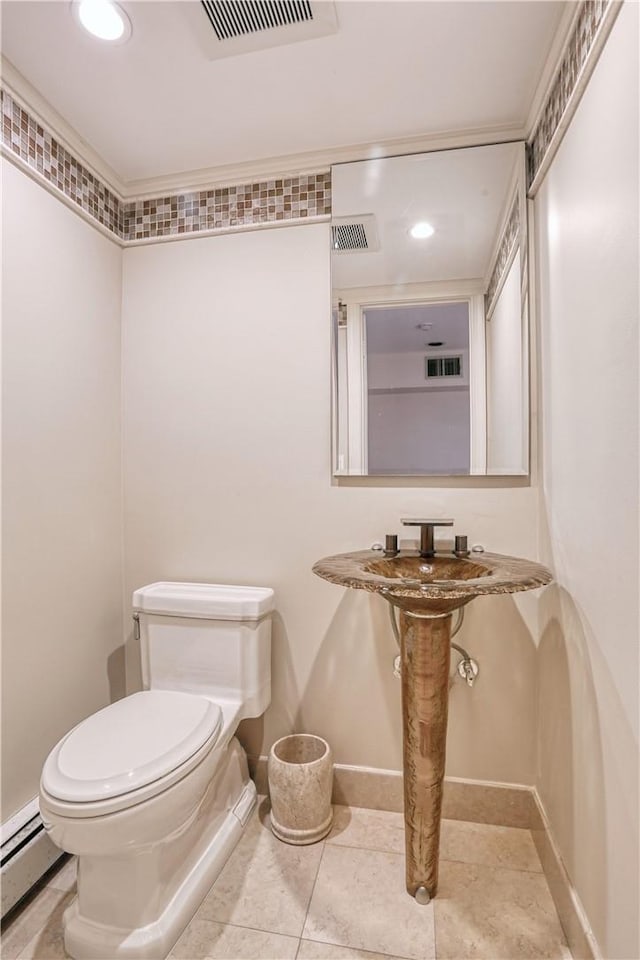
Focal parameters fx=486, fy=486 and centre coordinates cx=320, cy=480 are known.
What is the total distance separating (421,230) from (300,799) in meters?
1.92

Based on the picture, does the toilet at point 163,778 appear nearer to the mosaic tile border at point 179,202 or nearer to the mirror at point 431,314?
the mirror at point 431,314

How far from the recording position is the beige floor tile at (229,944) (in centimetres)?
118

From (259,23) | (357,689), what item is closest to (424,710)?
(357,689)

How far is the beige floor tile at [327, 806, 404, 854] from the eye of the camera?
5.08 feet

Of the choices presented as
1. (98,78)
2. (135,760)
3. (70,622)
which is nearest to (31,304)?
(98,78)

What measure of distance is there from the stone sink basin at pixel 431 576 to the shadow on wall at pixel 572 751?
0.19 m

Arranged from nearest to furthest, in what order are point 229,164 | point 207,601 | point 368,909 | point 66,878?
point 368,909, point 66,878, point 207,601, point 229,164

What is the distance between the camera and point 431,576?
1.50 meters

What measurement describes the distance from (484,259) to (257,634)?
4.87 ft

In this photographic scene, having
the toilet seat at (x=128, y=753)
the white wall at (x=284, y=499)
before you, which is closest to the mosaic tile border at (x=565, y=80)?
the white wall at (x=284, y=499)

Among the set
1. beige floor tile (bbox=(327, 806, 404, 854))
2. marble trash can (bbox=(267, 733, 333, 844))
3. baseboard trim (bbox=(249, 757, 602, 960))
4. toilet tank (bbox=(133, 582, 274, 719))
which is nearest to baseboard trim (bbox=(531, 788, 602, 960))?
baseboard trim (bbox=(249, 757, 602, 960))

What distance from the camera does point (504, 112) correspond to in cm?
154

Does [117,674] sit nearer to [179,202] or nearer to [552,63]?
[179,202]

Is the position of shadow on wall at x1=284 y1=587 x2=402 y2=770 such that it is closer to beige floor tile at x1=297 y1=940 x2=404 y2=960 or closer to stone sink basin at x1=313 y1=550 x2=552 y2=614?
stone sink basin at x1=313 y1=550 x2=552 y2=614
